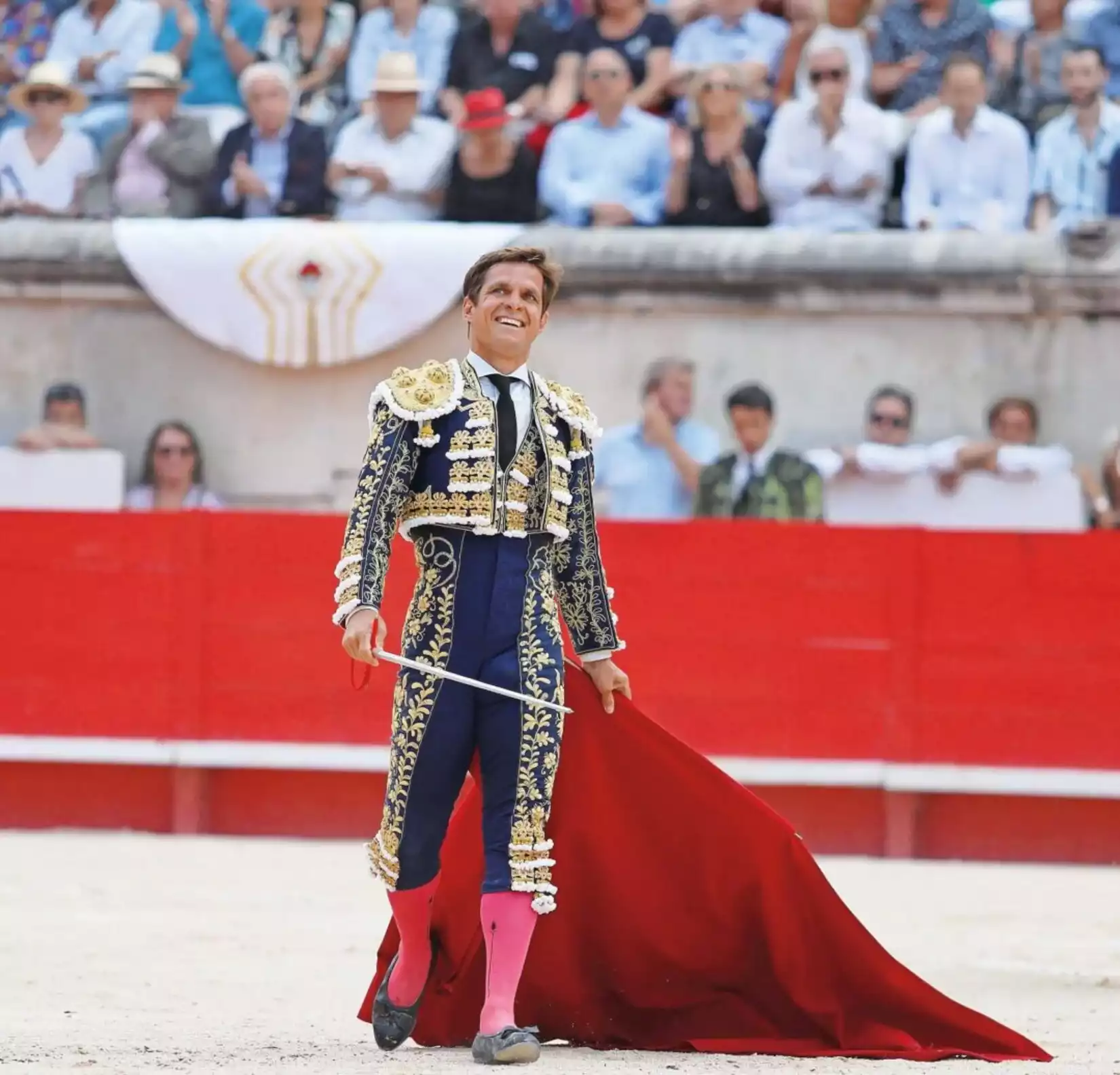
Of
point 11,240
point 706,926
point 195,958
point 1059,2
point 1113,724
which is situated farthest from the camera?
point 11,240

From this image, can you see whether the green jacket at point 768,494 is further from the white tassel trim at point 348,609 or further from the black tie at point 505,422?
the white tassel trim at point 348,609

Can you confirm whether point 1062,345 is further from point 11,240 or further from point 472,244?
point 11,240

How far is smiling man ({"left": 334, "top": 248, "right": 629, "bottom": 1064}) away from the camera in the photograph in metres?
3.41

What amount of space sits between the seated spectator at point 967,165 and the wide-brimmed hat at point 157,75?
2.70 m

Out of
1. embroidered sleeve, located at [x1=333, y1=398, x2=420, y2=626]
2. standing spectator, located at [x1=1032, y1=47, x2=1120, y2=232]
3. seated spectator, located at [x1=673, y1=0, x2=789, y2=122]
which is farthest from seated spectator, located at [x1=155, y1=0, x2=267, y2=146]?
embroidered sleeve, located at [x1=333, y1=398, x2=420, y2=626]

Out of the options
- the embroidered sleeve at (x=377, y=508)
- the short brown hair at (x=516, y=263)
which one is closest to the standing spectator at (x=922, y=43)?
the short brown hair at (x=516, y=263)

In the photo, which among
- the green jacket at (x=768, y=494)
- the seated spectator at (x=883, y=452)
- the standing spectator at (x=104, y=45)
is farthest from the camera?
the standing spectator at (x=104, y=45)

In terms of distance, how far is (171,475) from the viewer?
8492 millimetres

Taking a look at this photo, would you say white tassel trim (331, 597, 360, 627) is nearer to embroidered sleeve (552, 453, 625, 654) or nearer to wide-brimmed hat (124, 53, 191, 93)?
embroidered sleeve (552, 453, 625, 654)

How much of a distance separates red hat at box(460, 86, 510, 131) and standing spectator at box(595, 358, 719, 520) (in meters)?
1.05

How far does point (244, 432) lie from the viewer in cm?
877

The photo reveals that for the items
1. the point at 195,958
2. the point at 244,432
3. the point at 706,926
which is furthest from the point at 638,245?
the point at 706,926

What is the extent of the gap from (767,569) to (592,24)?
243cm

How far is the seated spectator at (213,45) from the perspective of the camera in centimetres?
885
